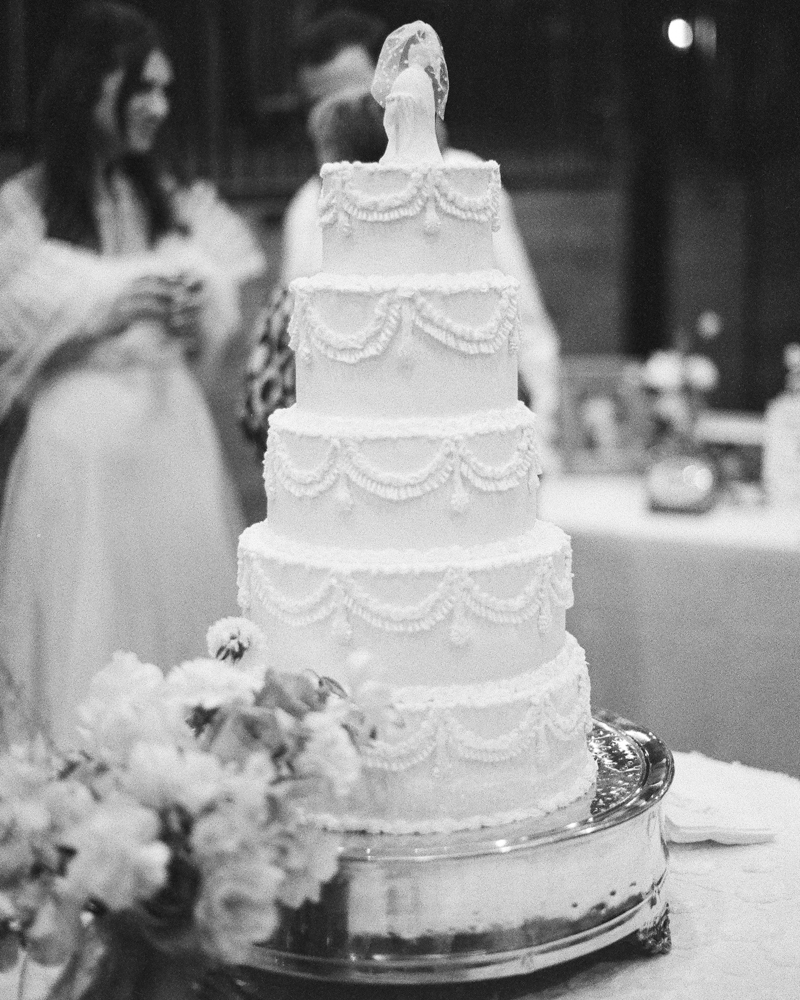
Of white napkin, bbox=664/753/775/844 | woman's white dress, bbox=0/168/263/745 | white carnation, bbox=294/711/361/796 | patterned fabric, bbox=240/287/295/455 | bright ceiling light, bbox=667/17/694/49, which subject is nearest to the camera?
white carnation, bbox=294/711/361/796

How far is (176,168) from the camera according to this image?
4.59 m

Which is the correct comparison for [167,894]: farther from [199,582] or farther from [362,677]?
[199,582]

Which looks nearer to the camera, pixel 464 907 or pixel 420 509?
pixel 464 907

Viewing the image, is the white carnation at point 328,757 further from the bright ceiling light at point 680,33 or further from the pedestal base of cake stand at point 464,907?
the bright ceiling light at point 680,33

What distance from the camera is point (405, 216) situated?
193 cm

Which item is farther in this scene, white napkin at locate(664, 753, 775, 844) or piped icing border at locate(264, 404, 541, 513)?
white napkin at locate(664, 753, 775, 844)

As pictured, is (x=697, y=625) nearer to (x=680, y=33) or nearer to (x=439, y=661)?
(x=439, y=661)

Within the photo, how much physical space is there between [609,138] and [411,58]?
4.50 metres

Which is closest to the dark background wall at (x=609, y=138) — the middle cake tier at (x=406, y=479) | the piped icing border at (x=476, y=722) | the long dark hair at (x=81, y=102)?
the long dark hair at (x=81, y=102)

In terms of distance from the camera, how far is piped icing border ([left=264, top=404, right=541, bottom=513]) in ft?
6.24

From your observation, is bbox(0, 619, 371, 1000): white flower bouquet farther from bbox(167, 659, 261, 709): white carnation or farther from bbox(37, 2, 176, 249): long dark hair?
bbox(37, 2, 176, 249): long dark hair

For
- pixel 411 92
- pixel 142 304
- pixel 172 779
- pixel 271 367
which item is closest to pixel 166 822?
pixel 172 779

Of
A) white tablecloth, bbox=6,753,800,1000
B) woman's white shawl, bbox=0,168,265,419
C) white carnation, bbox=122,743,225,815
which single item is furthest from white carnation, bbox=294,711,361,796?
woman's white shawl, bbox=0,168,265,419

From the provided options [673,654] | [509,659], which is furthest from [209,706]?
[673,654]
